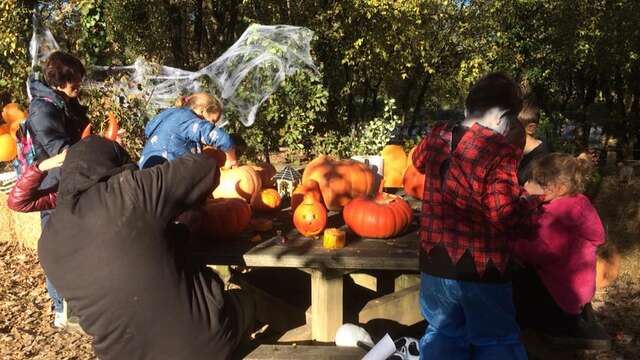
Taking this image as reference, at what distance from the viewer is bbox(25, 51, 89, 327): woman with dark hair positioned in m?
3.64

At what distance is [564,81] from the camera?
1393cm

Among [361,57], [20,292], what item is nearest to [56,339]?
[20,292]

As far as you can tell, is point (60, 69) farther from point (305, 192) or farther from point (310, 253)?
point (310, 253)

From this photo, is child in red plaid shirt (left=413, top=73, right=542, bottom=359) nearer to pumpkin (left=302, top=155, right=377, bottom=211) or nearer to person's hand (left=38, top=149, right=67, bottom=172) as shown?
pumpkin (left=302, top=155, right=377, bottom=211)

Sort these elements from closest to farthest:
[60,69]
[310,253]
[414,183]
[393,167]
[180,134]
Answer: [310,253] < [60,69] < [180,134] < [414,183] < [393,167]

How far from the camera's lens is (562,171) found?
2805 mm

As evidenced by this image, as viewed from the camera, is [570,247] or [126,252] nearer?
[126,252]

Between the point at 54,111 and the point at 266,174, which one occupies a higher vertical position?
the point at 54,111

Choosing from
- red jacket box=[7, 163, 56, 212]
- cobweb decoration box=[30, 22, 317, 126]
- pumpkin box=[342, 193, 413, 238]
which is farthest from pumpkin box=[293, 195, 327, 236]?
cobweb decoration box=[30, 22, 317, 126]

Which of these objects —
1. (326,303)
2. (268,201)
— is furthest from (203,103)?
(326,303)

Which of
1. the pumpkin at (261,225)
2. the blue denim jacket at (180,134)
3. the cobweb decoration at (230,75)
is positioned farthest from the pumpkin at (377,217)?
the cobweb decoration at (230,75)

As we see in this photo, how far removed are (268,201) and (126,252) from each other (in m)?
1.67

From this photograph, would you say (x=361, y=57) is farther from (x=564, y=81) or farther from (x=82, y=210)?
(x=82, y=210)

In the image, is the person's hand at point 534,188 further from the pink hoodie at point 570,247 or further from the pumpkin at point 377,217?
the pumpkin at point 377,217
